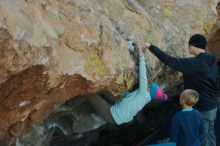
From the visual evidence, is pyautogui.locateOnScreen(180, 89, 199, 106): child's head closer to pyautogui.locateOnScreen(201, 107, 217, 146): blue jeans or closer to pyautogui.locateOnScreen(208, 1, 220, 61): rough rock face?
pyautogui.locateOnScreen(201, 107, 217, 146): blue jeans

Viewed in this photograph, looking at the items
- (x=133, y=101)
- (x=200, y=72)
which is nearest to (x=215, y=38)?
(x=200, y=72)

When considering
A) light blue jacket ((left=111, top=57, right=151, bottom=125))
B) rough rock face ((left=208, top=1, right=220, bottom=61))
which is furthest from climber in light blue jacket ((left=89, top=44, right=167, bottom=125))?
rough rock face ((left=208, top=1, right=220, bottom=61))

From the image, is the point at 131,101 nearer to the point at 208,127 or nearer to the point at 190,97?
the point at 190,97

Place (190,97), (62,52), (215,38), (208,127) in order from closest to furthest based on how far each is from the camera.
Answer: (62,52) → (190,97) → (208,127) → (215,38)

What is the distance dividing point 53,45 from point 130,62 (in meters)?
1.24

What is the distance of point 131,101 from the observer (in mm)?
5879

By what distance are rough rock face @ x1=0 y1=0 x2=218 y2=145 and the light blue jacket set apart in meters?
0.14

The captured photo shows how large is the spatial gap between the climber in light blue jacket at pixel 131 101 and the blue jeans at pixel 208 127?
0.68 metres

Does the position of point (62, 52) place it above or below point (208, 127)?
above

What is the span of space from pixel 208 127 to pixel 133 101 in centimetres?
126

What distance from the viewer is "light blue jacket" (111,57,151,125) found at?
575cm

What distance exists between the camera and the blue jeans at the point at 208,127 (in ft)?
20.9

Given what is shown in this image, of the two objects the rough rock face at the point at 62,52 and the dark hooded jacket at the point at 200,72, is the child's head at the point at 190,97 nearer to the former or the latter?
the dark hooded jacket at the point at 200,72

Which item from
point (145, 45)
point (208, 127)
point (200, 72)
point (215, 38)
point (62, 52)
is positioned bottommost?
point (208, 127)
